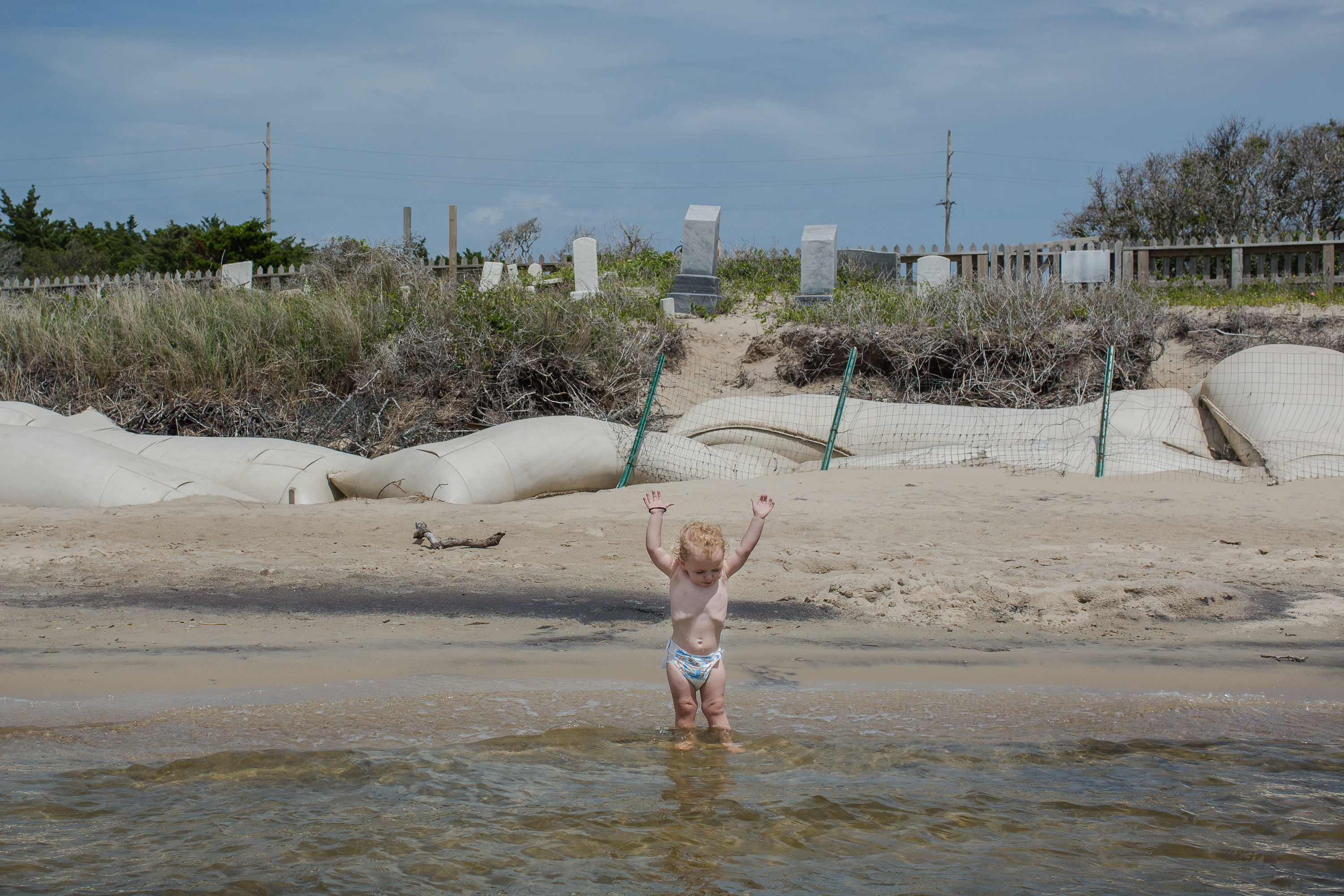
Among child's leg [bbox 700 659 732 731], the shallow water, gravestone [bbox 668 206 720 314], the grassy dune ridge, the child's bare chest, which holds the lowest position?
the shallow water

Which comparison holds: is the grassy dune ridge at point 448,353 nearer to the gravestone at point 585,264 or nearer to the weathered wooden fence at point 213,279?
the gravestone at point 585,264

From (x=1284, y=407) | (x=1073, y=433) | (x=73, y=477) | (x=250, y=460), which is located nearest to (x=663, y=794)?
(x=73, y=477)

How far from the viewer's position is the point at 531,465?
26.6 feet

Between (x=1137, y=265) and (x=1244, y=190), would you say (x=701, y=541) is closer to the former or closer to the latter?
(x=1137, y=265)

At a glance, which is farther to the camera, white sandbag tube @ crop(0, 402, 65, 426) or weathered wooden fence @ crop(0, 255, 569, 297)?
weathered wooden fence @ crop(0, 255, 569, 297)

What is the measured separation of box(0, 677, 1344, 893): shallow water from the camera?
2791mm

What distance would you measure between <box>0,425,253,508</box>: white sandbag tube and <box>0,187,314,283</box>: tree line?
13682 millimetres

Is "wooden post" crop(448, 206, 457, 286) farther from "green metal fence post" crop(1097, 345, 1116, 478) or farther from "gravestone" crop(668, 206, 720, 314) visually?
"green metal fence post" crop(1097, 345, 1116, 478)

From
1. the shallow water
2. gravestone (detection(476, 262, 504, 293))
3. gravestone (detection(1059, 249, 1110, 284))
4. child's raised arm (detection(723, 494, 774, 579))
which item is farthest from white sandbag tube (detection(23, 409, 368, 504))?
gravestone (detection(1059, 249, 1110, 284))

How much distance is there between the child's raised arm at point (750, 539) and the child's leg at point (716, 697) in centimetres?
A: 35

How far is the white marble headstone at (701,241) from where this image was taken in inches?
569

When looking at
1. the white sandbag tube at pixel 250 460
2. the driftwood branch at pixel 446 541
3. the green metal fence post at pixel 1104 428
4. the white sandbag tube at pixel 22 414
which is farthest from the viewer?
the white sandbag tube at pixel 22 414

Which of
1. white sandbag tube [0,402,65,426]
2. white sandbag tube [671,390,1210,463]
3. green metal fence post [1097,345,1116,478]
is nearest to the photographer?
green metal fence post [1097,345,1116,478]

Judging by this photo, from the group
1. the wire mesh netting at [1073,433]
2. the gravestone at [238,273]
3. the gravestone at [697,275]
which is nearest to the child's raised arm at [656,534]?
the wire mesh netting at [1073,433]
